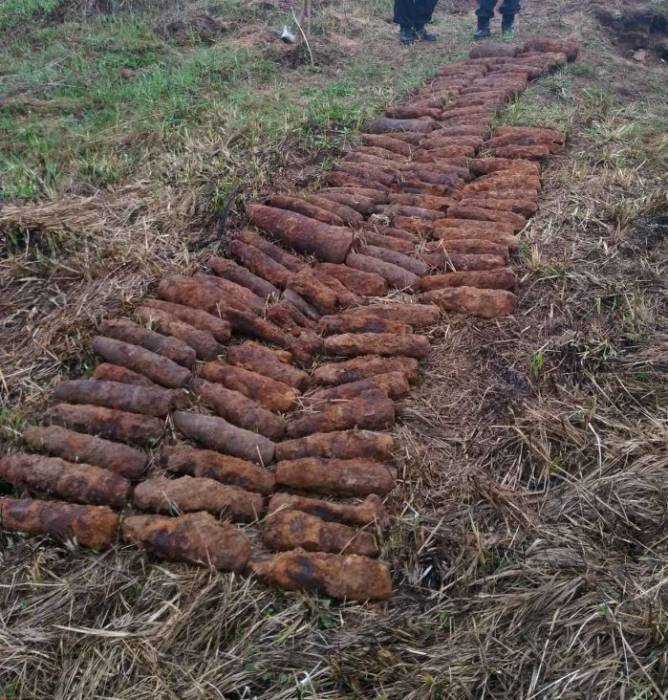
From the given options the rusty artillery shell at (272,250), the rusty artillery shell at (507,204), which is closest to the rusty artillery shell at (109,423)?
the rusty artillery shell at (272,250)

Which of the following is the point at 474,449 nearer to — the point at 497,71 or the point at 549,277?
the point at 549,277

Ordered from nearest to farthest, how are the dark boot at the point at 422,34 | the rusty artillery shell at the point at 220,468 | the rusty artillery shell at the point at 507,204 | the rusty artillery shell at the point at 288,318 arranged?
the rusty artillery shell at the point at 220,468 < the rusty artillery shell at the point at 288,318 < the rusty artillery shell at the point at 507,204 < the dark boot at the point at 422,34

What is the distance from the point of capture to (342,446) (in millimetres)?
2734

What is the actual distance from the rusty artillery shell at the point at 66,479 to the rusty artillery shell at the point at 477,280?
188 cm

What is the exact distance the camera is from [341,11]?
871 centimetres

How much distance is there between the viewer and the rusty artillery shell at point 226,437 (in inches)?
109

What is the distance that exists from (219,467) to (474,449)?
105cm

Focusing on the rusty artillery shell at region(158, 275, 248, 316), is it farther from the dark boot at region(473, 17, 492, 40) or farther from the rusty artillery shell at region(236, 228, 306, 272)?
the dark boot at region(473, 17, 492, 40)

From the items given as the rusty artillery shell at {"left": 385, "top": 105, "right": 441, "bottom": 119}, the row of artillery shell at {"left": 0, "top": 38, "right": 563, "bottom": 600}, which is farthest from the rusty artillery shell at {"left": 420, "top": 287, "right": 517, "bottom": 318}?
the rusty artillery shell at {"left": 385, "top": 105, "right": 441, "bottom": 119}

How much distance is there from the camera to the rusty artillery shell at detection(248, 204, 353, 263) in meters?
3.76

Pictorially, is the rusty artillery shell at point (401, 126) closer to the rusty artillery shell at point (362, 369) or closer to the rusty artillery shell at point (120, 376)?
the rusty artillery shell at point (362, 369)

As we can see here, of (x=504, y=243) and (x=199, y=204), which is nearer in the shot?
(x=504, y=243)

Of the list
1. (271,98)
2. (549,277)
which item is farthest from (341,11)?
(549,277)

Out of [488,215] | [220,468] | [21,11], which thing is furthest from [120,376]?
[21,11]
